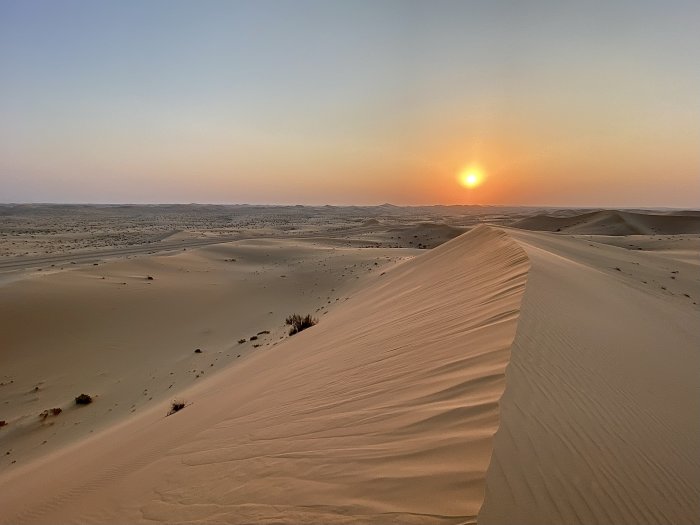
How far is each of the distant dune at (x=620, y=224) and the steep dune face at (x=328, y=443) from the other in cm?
3791

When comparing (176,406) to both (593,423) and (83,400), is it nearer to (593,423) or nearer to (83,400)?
(83,400)

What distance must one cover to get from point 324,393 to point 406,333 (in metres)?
1.80

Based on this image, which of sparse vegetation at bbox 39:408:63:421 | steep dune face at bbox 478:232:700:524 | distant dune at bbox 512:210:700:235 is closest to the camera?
steep dune face at bbox 478:232:700:524

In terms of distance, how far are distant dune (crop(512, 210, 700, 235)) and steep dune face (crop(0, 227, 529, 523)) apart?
37910 mm

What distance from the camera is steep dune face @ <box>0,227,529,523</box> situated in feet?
7.76

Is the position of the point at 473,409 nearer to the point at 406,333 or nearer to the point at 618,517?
the point at 618,517

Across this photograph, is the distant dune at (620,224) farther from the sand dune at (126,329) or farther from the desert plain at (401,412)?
the desert plain at (401,412)

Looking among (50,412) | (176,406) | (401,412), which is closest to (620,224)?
(176,406)

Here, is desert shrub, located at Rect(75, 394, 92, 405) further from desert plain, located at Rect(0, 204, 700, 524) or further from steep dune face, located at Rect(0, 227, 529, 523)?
steep dune face, located at Rect(0, 227, 529, 523)

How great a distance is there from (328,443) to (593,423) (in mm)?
1901

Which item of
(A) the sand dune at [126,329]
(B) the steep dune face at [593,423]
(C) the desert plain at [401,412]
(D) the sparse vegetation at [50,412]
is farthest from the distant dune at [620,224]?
(D) the sparse vegetation at [50,412]

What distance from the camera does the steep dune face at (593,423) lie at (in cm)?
211

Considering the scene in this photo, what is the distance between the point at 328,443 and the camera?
3.08 m

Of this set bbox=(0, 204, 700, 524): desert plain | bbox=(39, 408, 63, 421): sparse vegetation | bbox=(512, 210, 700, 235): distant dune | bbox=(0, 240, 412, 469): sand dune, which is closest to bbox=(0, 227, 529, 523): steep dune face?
bbox=(0, 204, 700, 524): desert plain
